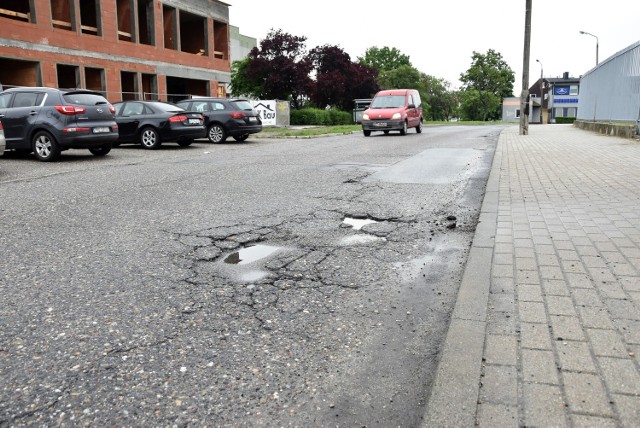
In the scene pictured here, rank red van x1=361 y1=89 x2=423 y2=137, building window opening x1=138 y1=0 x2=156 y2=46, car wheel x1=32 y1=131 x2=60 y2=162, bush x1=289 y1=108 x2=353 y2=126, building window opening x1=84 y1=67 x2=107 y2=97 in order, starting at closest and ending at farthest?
car wheel x1=32 y1=131 x2=60 y2=162 < red van x1=361 y1=89 x2=423 y2=137 < building window opening x1=84 y1=67 x2=107 y2=97 < building window opening x1=138 y1=0 x2=156 y2=46 < bush x1=289 y1=108 x2=353 y2=126

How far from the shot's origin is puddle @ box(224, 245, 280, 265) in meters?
4.61

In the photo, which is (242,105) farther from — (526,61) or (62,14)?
(62,14)

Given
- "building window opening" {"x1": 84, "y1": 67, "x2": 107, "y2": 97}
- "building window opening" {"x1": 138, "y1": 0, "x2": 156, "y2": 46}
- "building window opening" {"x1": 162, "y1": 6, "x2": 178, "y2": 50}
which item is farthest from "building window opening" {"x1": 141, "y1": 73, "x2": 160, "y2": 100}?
"building window opening" {"x1": 84, "y1": 67, "x2": 107, "y2": 97}

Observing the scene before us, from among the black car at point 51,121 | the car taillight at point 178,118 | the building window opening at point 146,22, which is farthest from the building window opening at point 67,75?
the black car at point 51,121

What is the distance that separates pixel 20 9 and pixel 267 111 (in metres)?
14.4

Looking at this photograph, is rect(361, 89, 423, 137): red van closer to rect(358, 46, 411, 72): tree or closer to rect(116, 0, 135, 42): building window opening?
rect(116, 0, 135, 42): building window opening

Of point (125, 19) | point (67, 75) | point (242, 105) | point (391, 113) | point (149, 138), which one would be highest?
point (125, 19)

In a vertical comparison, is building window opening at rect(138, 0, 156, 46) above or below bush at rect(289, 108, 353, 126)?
above

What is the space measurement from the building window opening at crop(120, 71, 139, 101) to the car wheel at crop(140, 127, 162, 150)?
16.0 metres

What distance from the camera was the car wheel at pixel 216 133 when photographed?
20.0 meters

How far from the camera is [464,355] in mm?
2762

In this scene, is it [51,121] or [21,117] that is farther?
[21,117]

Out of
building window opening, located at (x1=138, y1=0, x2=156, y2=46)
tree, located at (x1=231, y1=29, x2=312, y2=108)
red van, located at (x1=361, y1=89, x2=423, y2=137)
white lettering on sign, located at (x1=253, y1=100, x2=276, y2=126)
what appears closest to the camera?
red van, located at (x1=361, y1=89, x2=423, y2=137)

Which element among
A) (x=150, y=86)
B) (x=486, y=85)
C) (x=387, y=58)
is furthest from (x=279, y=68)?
(x=387, y=58)
